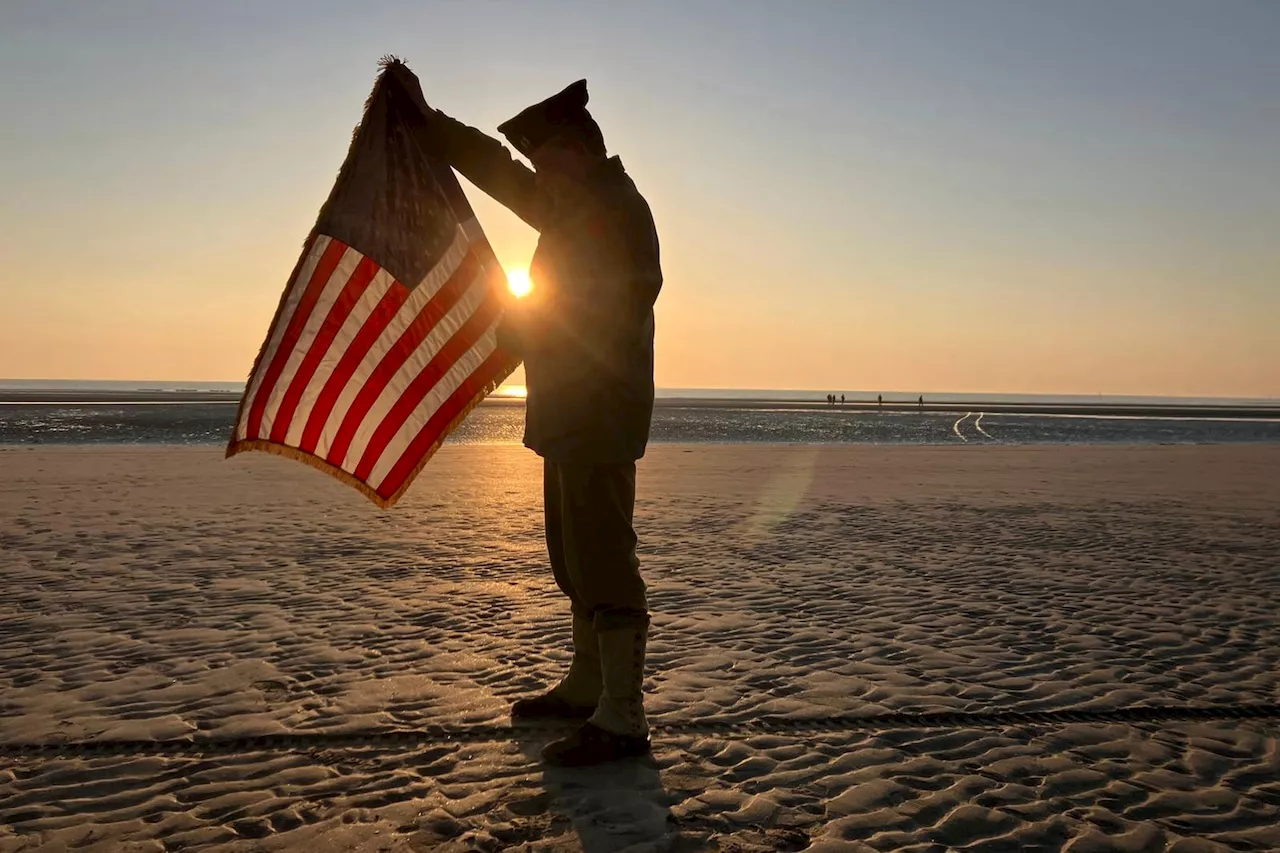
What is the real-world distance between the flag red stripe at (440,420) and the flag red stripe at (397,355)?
21 cm

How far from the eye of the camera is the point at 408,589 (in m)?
5.68

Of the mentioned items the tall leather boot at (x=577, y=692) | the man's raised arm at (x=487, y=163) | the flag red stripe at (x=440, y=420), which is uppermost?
the man's raised arm at (x=487, y=163)

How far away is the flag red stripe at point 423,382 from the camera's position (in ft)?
11.8

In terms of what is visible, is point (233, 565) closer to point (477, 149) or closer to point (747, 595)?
point (747, 595)

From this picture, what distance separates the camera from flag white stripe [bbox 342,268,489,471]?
3.56 meters

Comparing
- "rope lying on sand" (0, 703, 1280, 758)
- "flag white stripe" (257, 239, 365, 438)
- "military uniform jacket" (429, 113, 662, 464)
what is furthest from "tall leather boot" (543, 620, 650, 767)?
"flag white stripe" (257, 239, 365, 438)

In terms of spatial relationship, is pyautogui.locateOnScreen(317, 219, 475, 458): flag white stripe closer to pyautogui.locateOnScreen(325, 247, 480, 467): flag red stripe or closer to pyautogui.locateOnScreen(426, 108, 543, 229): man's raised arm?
pyautogui.locateOnScreen(325, 247, 480, 467): flag red stripe

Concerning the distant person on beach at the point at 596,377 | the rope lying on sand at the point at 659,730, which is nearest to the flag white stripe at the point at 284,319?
the distant person on beach at the point at 596,377

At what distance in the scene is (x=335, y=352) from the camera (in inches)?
136

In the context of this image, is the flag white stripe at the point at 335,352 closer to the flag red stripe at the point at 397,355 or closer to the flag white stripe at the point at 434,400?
the flag red stripe at the point at 397,355

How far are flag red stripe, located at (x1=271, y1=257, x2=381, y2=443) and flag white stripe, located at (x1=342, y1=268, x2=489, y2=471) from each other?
0.89 ft

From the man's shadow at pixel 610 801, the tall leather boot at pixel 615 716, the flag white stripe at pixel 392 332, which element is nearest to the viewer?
the man's shadow at pixel 610 801

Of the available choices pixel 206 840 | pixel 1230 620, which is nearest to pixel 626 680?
pixel 206 840

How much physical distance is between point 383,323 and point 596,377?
3.34 feet
